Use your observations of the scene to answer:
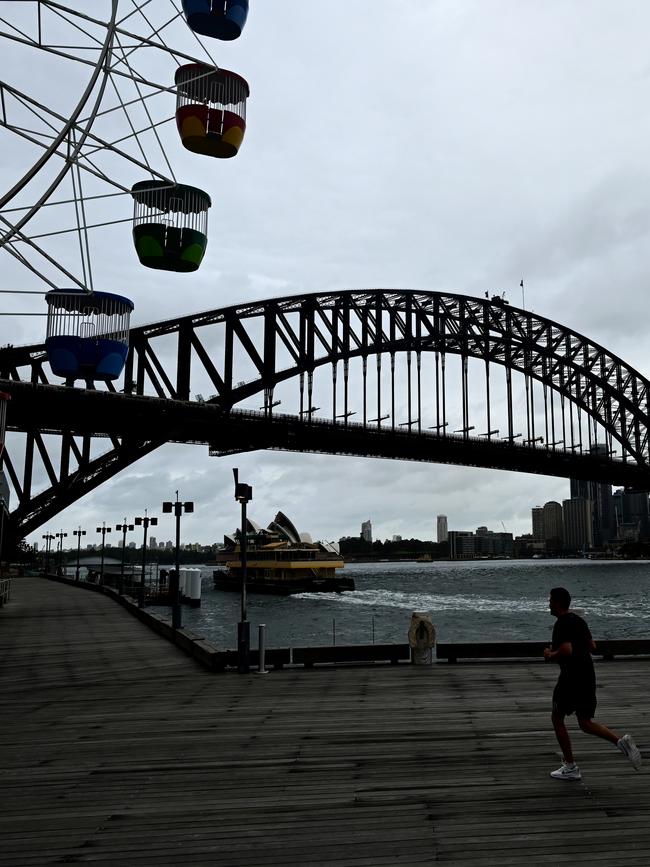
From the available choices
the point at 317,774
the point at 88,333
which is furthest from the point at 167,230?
the point at 317,774

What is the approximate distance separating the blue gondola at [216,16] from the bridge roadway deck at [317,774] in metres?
8.93

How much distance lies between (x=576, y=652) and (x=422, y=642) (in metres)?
8.31

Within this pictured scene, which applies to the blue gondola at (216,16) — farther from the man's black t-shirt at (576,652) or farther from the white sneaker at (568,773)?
the white sneaker at (568,773)

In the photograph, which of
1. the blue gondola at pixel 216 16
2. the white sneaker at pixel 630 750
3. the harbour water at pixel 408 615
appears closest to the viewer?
the white sneaker at pixel 630 750

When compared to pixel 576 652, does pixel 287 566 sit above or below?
below

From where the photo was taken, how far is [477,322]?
102875mm

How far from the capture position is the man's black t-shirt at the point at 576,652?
7.39m

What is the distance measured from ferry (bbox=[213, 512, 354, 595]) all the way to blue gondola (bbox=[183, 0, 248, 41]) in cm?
7028

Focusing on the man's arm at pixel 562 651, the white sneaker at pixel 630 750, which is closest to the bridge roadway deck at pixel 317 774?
the white sneaker at pixel 630 750

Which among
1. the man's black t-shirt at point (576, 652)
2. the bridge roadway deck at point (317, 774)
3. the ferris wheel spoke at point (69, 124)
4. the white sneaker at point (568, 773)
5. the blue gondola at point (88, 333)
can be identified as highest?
the ferris wheel spoke at point (69, 124)

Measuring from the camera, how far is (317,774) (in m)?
7.94

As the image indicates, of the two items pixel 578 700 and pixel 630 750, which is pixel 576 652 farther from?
pixel 630 750

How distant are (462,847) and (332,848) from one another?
0.99 metres

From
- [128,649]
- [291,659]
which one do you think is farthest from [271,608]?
[291,659]
